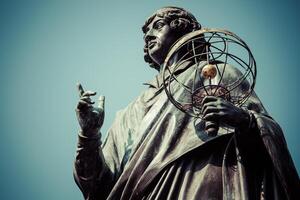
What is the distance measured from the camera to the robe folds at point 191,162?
6.71 m

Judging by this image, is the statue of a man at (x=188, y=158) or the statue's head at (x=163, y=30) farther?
the statue's head at (x=163, y=30)

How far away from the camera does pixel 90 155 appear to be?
7.59 meters

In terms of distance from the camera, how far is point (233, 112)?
661cm

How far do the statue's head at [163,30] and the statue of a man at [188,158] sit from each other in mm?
751

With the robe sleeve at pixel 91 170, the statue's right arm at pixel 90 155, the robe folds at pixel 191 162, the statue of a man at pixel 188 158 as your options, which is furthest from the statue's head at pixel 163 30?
the robe sleeve at pixel 91 170

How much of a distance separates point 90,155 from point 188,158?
1127mm

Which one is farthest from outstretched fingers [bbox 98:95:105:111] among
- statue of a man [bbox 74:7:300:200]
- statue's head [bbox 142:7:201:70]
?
statue's head [bbox 142:7:201:70]

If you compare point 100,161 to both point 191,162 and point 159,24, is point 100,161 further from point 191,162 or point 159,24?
point 159,24

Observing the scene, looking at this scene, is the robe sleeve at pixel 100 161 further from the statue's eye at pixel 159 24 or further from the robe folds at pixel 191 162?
the statue's eye at pixel 159 24

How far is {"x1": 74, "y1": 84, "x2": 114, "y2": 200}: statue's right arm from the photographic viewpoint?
7.41 metres

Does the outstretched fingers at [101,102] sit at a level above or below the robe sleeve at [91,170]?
above

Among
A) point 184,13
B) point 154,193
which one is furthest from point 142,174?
point 184,13

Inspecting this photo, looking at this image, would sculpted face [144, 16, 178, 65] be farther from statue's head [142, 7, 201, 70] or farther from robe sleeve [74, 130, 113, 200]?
robe sleeve [74, 130, 113, 200]

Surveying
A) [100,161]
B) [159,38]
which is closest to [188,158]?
[100,161]
